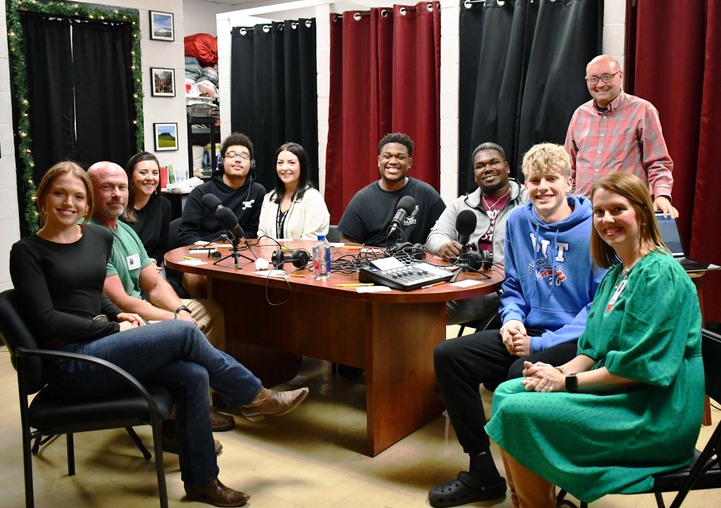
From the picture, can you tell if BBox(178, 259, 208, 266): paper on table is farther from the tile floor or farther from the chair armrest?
the chair armrest

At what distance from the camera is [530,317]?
8.55ft

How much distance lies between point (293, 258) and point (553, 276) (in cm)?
106

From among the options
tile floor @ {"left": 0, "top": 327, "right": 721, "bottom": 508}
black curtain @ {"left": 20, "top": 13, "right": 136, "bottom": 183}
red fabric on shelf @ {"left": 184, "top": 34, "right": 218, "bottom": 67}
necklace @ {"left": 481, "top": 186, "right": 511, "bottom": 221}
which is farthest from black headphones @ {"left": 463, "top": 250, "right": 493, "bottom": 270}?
red fabric on shelf @ {"left": 184, "top": 34, "right": 218, "bottom": 67}

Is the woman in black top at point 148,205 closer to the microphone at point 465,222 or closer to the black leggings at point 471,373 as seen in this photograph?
the microphone at point 465,222

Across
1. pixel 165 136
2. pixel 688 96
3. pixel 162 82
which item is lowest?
pixel 165 136

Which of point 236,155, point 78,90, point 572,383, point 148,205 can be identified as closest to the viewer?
point 572,383

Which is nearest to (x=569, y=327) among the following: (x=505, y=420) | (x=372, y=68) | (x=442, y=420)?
(x=505, y=420)

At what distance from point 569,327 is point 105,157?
3849 millimetres

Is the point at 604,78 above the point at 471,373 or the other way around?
above

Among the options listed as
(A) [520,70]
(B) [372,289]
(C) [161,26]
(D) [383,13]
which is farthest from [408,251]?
(C) [161,26]

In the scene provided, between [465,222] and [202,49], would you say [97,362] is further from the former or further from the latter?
[202,49]

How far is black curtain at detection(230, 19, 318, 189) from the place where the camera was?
224 inches

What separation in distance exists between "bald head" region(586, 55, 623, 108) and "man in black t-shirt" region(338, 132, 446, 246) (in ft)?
3.05

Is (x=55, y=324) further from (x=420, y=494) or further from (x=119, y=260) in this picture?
(x=420, y=494)
